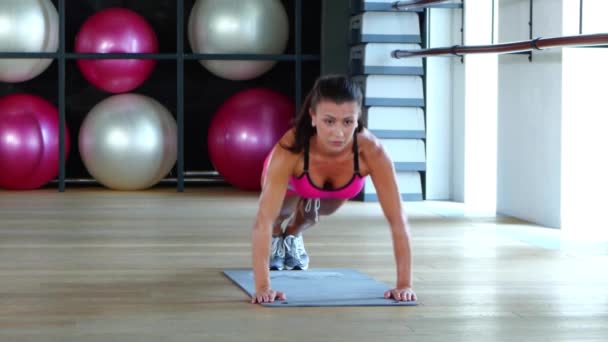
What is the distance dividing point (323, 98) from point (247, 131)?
153 inches

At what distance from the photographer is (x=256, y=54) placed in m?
7.54

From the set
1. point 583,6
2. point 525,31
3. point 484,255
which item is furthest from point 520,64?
point 484,255

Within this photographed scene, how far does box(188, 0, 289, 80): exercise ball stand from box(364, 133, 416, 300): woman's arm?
3735 mm

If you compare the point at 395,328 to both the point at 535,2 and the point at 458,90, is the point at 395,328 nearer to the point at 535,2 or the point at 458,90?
the point at 535,2

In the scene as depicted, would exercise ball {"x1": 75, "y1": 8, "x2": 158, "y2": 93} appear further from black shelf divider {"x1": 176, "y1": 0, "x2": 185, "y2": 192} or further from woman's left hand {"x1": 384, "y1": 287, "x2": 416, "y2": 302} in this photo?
woman's left hand {"x1": 384, "y1": 287, "x2": 416, "y2": 302}

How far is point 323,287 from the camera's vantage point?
153 inches

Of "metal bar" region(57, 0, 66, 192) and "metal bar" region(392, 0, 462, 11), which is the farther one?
"metal bar" region(57, 0, 66, 192)

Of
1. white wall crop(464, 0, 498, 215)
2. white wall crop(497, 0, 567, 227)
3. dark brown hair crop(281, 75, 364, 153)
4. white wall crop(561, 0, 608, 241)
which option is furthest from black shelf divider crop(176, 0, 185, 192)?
dark brown hair crop(281, 75, 364, 153)

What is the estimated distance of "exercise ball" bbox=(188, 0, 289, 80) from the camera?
7.32 metres

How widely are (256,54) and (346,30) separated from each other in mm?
614

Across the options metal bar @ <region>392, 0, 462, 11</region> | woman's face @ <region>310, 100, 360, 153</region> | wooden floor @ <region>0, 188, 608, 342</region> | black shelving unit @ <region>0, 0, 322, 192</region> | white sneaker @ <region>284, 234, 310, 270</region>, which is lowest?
wooden floor @ <region>0, 188, 608, 342</region>

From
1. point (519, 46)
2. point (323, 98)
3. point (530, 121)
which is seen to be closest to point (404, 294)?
point (323, 98)

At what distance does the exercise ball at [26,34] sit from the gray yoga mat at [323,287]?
11.4ft

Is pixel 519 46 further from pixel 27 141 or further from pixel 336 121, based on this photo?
pixel 27 141
